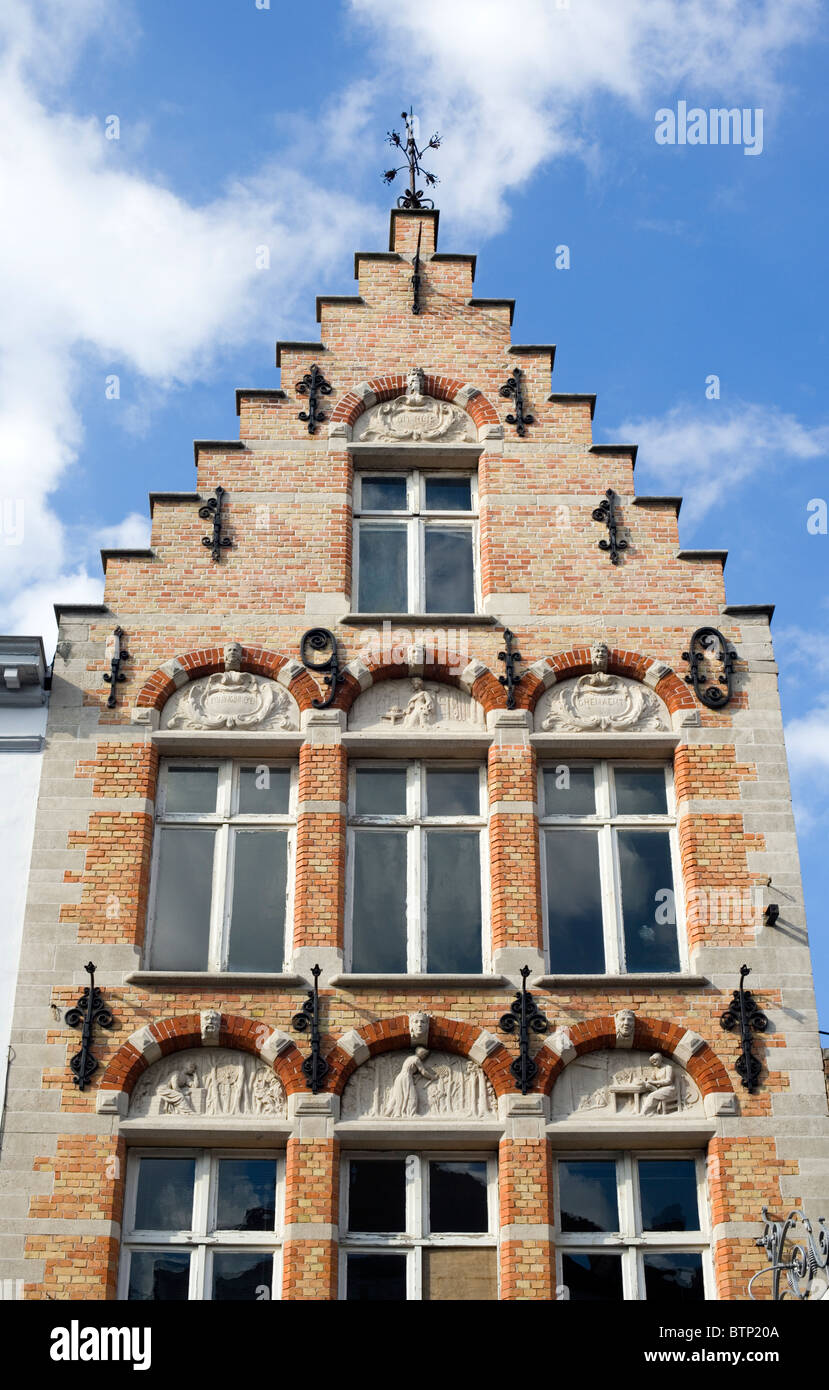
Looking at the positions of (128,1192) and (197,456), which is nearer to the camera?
(128,1192)

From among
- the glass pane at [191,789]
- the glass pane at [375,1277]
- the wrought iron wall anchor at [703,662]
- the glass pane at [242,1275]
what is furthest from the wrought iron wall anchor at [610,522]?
the glass pane at [242,1275]

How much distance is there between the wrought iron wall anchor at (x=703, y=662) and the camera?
1733cm

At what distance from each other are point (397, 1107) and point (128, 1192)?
2.32 meters


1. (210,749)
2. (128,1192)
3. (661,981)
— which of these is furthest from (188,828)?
(661,981)

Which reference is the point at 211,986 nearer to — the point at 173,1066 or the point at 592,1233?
the point at 173,1066

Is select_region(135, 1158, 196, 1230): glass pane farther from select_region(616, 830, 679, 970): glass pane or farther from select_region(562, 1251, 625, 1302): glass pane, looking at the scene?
select_region(616, 830, 679, 970): glass pane

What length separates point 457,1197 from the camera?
15.2 meters

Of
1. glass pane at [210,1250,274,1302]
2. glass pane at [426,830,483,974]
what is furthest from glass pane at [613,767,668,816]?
glass pane at [210,1250,274,1302]

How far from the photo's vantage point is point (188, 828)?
16.9m

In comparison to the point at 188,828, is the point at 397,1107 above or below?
below

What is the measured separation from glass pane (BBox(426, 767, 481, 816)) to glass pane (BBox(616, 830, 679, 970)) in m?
1.40
